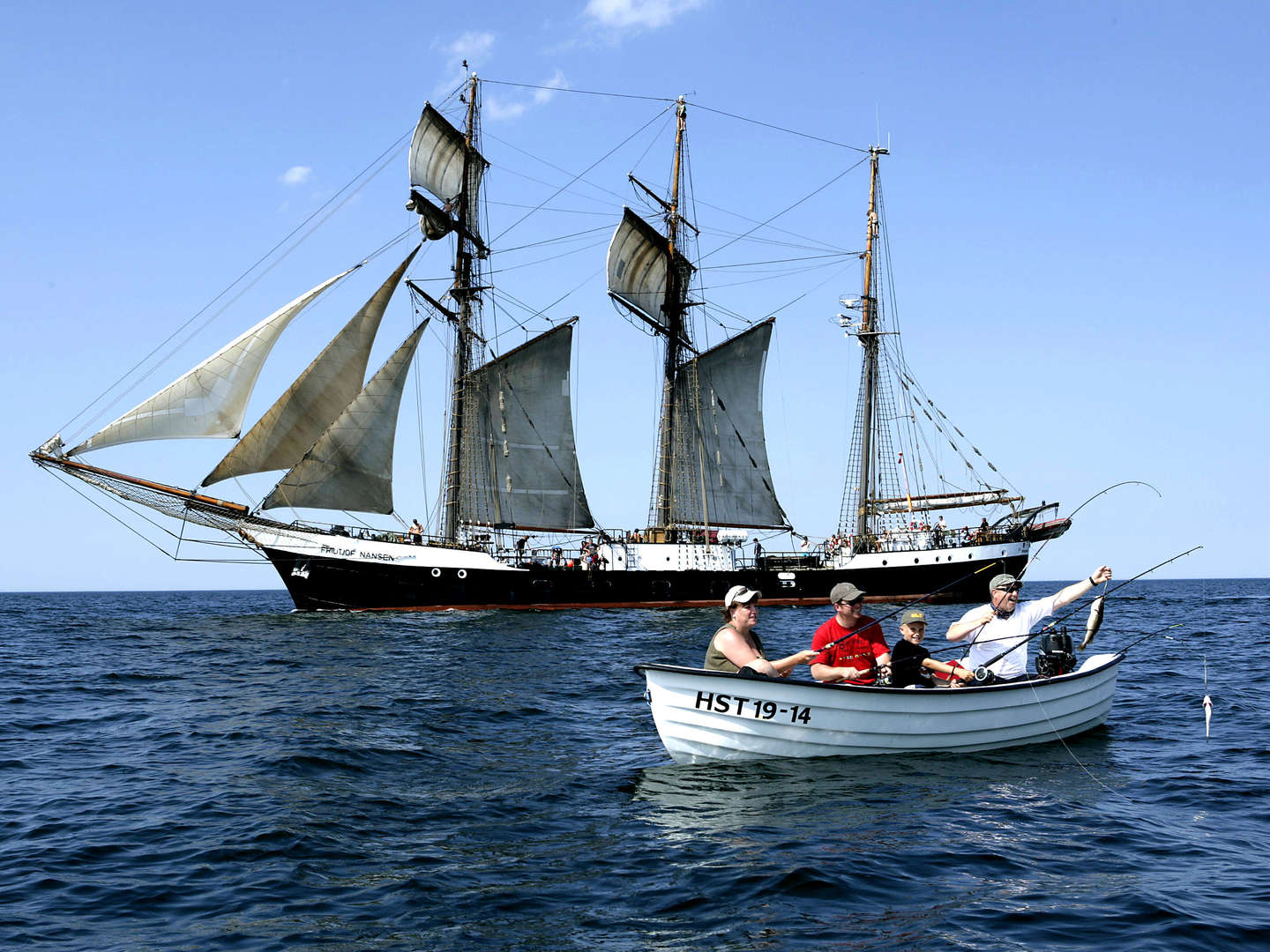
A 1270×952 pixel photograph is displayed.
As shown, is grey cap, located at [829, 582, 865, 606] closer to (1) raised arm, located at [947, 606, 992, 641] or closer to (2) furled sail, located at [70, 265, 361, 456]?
(1) raised arm, located at [947, 606, 992, 641]

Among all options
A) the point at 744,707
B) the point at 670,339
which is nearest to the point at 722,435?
the point at 670,339

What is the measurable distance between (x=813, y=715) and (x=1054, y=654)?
4.72 meters

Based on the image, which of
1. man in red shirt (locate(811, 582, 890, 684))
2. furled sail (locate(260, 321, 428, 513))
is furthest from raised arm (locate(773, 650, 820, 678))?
furled sail (locate(260, 321, 428, 513))

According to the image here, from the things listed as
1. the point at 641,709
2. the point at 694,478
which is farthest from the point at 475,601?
the point at 641,709

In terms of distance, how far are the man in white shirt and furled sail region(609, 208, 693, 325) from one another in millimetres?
42927

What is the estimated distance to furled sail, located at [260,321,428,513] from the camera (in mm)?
40844

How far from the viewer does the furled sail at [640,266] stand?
52.9 m

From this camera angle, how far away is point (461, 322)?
164ft

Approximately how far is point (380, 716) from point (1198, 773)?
38.3 feet

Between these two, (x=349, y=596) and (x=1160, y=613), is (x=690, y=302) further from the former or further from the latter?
(x=1160, y=613)

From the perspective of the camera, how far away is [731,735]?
11469 millimetres

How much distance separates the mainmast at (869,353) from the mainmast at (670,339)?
11438mm

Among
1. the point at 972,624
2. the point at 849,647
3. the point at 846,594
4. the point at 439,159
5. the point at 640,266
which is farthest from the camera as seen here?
the point at 640,266

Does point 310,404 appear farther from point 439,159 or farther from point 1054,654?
point 1054,654
